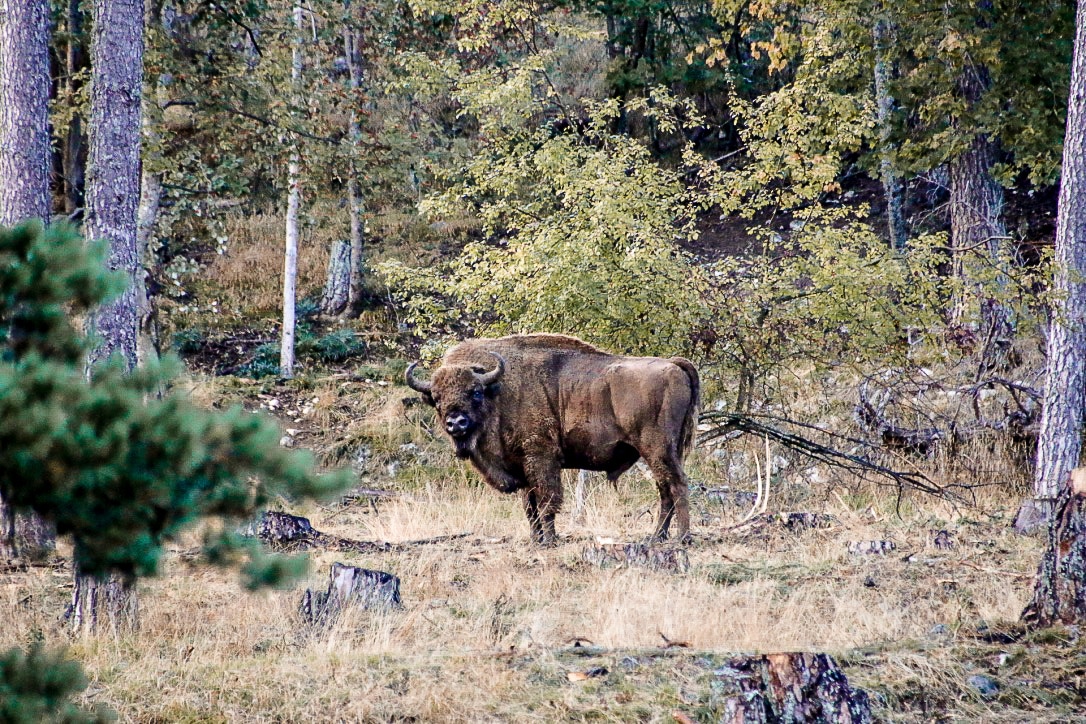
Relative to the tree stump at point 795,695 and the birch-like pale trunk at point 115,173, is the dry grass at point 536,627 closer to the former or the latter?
Result: the birch-like pale trunk at point 115,173

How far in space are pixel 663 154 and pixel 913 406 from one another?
16.6m

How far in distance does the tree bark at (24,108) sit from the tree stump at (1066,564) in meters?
8.49

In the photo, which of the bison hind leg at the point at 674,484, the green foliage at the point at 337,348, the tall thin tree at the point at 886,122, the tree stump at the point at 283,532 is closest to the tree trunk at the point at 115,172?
the tree stump at the point at 283,532

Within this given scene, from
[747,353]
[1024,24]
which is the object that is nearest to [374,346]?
[747,353]

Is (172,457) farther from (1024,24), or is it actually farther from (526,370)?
(1024,24)

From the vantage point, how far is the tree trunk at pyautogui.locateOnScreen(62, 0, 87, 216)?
563 inches

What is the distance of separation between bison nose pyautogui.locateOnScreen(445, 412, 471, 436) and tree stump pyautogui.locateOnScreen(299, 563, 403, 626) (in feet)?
9.37

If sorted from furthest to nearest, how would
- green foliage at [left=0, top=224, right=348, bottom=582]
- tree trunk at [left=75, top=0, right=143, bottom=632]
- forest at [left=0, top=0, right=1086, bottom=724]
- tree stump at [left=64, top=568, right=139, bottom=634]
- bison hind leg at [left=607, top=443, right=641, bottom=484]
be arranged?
bison hind leg at [left=607, top=443, right=641, bottom=484]
tree trunk at [left=75, top=0, right=143, bottom=632]
tree stump at [left=64, top=568, right=139, bottom=634]
forest at [left=0, top=0, right=1086, bottom=724]
green foliage at [left=0, top=224, right=348, bottom=582]

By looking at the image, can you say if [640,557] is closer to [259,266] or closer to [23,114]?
[23,114]

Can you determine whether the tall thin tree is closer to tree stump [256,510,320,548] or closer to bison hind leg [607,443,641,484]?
bison hind leg [607,443,641,484]

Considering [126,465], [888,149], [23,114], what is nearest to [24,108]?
[23,114]

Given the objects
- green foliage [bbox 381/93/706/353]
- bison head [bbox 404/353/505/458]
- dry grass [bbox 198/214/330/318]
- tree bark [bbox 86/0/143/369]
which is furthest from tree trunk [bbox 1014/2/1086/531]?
dry grass [bbox 198/214/330/318]

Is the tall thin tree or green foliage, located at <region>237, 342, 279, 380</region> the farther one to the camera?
green foliage, located at <region>237, 342, 279, 380</region>

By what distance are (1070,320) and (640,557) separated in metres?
6.28
